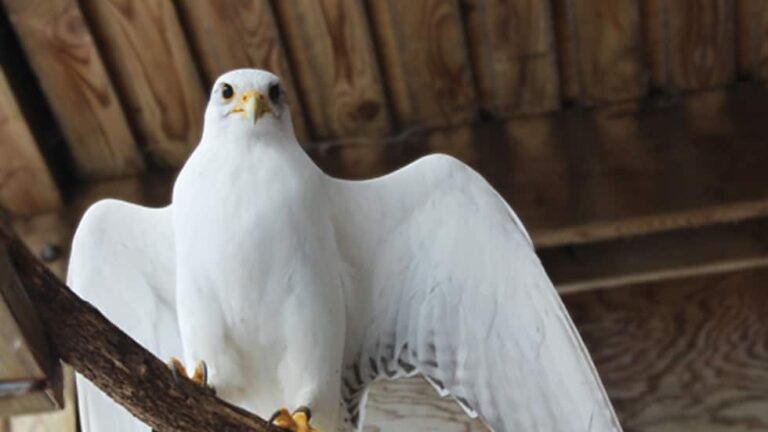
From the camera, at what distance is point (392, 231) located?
2.24 metres

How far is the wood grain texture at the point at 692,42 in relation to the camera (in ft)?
9.59

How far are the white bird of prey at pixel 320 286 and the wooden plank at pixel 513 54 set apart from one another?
2.49 feet

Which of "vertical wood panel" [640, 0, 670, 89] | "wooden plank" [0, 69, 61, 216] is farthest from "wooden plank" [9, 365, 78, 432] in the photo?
"vertical wood panel" [640, 0, 670, 89]

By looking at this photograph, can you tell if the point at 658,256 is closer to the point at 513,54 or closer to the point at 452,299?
the point at 513,54

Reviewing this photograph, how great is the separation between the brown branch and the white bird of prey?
281 millimetres

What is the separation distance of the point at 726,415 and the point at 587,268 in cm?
42

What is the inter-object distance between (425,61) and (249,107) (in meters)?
0.87

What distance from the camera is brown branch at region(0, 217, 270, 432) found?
167 centimetres

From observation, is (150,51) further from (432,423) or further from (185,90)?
(432,423)

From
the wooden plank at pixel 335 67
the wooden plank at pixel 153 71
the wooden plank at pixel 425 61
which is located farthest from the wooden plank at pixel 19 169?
the wooden plank at pixel 425 61

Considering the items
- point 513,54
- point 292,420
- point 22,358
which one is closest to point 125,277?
point 292,420

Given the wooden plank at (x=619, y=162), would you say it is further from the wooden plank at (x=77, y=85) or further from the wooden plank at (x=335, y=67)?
the wooden plank at (x=77, y=85)

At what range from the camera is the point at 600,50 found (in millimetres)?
2969

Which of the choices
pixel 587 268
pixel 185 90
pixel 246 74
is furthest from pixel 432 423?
pixel 246 74
